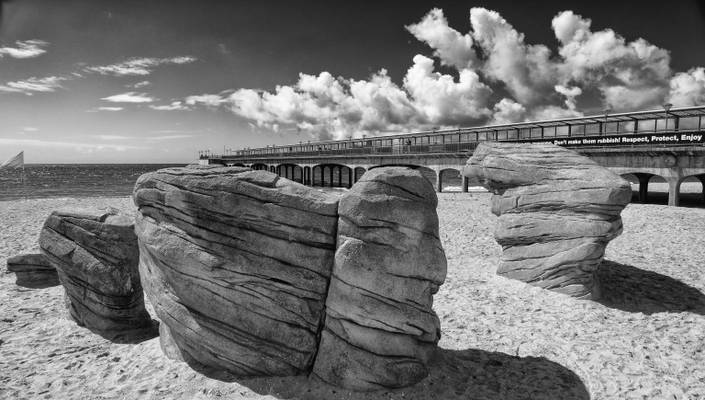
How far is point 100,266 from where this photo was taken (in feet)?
28.3

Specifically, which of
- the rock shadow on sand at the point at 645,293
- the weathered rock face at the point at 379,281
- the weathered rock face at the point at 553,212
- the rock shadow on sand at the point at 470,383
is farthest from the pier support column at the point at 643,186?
the weathered rock face at the point at 379,281

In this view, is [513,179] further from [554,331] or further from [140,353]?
[140,353]

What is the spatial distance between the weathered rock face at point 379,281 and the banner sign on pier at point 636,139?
103 ft

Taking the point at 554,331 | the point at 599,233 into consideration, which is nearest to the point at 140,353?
the point at 554,331

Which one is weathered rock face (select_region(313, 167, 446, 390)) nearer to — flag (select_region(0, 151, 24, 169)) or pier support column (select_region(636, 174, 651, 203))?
pier support column (select_region(636, 174, 651, 203))

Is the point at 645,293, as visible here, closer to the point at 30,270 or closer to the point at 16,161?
the point at 30,270

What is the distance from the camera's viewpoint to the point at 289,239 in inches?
252

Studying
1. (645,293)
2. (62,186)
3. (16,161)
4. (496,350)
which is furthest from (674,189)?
(62,186)

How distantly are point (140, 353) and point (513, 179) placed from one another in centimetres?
1140

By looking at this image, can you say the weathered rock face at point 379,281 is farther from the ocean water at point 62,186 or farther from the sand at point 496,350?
the ocean water at point 62,186

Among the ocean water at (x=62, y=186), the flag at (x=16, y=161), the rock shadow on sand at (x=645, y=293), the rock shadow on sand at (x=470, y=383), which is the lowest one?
the rock shadow on sand at (x=470, y=383)

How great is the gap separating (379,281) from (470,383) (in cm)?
271

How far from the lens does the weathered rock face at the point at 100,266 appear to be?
8.66 metres

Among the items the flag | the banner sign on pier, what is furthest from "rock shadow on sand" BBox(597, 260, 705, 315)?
the flag
